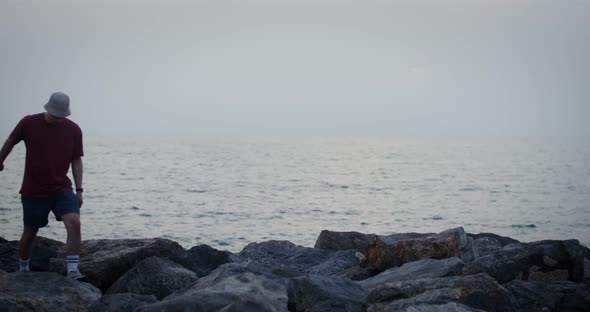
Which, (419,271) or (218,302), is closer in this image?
(218,302)

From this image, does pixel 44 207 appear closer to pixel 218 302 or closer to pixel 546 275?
pixel 218 302

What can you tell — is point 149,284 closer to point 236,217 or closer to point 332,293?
point 332,293

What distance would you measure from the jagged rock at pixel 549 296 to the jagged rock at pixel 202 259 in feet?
11.0

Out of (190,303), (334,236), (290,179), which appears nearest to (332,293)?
(190,303)

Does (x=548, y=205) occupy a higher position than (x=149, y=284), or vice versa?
(x=149, y=284)

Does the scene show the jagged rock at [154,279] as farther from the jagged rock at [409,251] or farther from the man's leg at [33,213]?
the jagged rock at [409,251]

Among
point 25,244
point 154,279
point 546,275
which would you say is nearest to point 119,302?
point 154,279

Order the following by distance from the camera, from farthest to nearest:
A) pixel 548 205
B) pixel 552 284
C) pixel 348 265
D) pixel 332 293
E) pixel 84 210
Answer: pixel 548 205 → pixel 84 210 → pixel 348 265 → pixel 552 284 → pixel 332 293

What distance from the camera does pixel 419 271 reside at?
21.9 ft

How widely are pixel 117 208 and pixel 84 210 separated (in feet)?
5.96

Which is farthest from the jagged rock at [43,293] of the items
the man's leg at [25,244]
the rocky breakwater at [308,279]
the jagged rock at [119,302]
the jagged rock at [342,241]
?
the jagged rock at [342,241]

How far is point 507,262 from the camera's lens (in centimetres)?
716

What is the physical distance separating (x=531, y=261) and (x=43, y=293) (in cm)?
506

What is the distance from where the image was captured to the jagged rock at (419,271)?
6.52 metres
